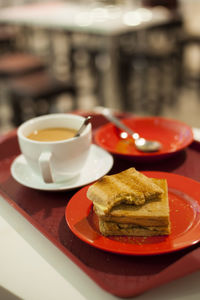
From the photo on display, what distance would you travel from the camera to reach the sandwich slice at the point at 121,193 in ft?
1.77

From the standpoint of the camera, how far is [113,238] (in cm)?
54

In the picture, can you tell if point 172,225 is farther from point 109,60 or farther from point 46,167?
point 109,60

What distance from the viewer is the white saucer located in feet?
2.29

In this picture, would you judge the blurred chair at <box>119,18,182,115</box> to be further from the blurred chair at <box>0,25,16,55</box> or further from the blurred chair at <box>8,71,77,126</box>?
the blurred chair at <box>0,25,16,55</box>

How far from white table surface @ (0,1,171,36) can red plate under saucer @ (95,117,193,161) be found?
4.93 feet

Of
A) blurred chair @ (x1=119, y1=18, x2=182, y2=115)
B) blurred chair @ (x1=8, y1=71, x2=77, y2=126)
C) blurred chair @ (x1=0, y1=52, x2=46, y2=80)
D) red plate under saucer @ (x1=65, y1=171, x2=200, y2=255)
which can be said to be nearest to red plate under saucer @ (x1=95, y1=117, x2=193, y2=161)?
red plate under saucer @ (x1=65, y1=171, x2=200, y2=255)

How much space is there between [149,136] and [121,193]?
0.39 meters

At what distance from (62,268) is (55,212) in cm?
13

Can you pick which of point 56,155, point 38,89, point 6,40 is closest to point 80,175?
point 56,155

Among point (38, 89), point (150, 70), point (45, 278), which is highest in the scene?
point (45, 278)

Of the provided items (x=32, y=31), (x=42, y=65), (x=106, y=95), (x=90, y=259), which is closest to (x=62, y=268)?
(x=90, y=259)

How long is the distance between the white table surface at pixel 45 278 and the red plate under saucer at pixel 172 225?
0.17 feet

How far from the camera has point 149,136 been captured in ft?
3.01

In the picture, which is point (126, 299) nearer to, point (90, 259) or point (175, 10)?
point (90, 259)
